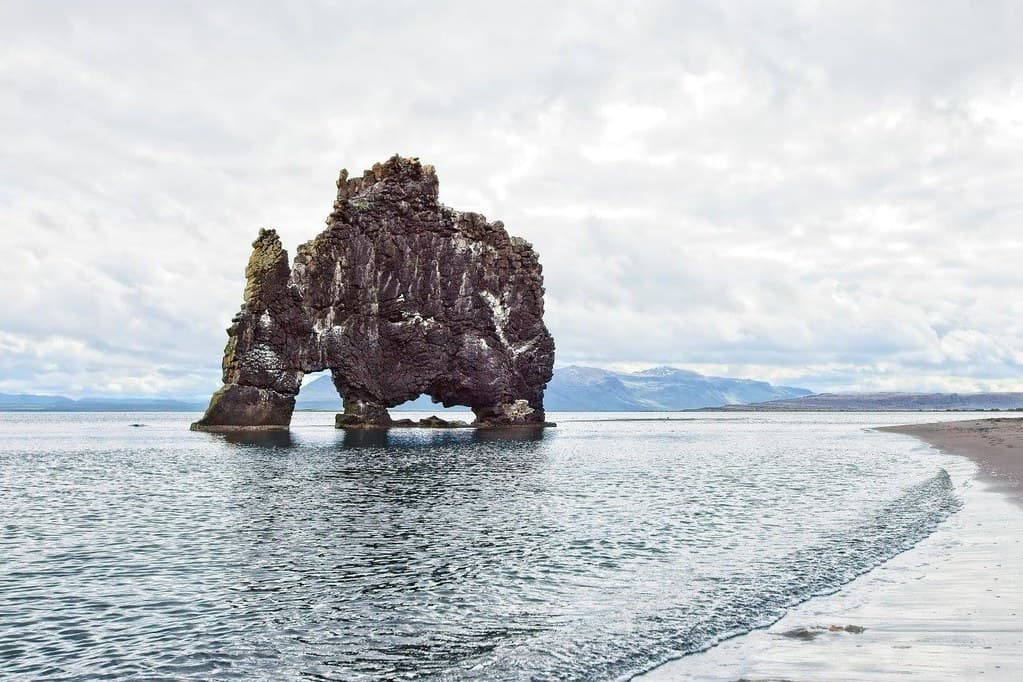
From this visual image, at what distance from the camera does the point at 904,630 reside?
15047 millimetres

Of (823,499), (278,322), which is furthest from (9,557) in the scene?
(278,322)

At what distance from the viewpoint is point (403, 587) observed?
21.5 m

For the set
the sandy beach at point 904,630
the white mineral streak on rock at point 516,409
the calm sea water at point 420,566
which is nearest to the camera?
the sandy beach at point 904,630

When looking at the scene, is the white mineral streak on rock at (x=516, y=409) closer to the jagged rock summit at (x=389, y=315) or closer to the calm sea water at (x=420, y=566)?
the jagged rock summit at (x=389, y=315)

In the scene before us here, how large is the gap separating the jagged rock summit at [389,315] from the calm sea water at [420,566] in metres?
63.5

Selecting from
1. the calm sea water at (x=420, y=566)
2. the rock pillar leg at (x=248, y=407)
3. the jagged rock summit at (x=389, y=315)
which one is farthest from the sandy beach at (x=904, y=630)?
the rock pillar leg at (x=248, y=407)

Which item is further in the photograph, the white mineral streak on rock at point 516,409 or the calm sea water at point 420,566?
the white mineral streak on rock at point 516,409

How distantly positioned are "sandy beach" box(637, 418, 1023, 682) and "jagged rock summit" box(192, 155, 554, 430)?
103 m

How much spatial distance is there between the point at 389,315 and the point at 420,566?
334ft

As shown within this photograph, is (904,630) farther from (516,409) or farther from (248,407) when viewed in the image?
(516,409)

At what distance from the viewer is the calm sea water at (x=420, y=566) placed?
619 inches

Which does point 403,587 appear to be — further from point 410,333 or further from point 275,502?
point 410,333

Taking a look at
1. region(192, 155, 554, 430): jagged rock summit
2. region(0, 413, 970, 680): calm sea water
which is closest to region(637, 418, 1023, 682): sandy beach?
region(0, 413, 970, 680): calm sea water

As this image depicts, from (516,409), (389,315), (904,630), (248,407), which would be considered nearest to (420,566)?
(904,630)
